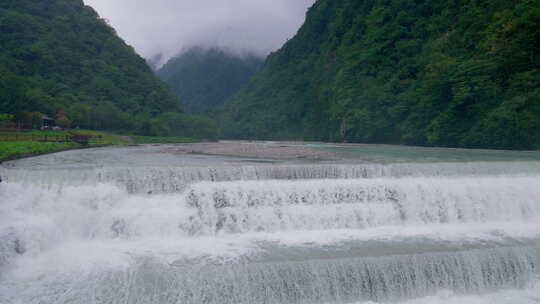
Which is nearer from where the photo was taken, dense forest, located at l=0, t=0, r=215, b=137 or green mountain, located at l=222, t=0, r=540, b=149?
green mountain, located at l=222, t=0, r=540, b=149

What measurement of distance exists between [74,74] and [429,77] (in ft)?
151

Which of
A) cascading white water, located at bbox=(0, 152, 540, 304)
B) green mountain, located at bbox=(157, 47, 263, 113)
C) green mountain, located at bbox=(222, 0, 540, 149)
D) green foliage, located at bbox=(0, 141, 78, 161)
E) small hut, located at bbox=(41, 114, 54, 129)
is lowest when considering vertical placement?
cascading white water, located at bbox=(0, 152, 540, 304)

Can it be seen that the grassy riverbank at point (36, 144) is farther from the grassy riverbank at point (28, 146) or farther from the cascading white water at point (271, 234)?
the cascading white water at point (271, 234)

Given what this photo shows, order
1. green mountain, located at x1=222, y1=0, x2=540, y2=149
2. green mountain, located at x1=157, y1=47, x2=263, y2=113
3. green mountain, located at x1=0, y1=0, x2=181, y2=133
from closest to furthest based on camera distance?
green mountain, located at x1=222, y1=0, x2=540, y2=149 < green mountain, located at x1=0, y1=0, x2=181, y2=133 < green mountain, located at x1=157, y1=47, x2=263, y2=113

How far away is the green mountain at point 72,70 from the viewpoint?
3572 cm

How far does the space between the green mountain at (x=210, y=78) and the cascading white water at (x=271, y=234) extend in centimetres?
12655

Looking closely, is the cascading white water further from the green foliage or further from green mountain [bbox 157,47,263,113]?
green mountain [bbox 157,47,263,113]

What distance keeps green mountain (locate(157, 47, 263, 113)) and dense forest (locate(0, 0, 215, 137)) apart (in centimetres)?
7227

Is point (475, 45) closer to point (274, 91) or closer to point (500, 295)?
point (500, 295)

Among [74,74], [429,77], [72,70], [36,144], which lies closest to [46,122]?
[36,144]

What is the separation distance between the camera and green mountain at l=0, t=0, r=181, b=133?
117ft

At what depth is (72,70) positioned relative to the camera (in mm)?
49156

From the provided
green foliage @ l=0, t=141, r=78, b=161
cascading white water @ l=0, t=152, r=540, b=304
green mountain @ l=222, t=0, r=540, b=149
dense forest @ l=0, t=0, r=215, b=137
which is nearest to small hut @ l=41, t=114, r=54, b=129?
dense forest @ l=0, t=0, r=215, b=137

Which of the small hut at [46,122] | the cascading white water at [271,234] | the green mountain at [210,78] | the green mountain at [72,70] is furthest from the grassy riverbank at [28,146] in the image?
the green mountain at [210,78]
